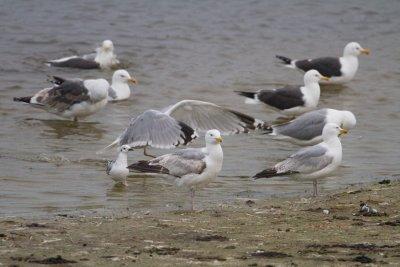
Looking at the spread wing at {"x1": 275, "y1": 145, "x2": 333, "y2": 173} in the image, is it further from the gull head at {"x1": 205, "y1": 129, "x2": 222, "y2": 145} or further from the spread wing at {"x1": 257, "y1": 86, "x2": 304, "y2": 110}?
the spread wing at {"x1": 257, "y1": 86, "x2": 304, "y2": 110}

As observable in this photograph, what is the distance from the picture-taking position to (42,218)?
783 centimetres

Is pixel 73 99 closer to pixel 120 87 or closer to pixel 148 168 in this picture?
pixel 120 87

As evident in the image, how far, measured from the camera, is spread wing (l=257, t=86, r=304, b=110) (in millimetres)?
14062

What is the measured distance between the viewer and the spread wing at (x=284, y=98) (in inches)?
554

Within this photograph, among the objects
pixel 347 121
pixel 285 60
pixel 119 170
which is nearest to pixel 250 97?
pixel 347 121

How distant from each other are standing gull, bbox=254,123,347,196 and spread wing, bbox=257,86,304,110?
4.42 metres

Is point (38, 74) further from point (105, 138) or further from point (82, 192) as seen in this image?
point (82, 192)

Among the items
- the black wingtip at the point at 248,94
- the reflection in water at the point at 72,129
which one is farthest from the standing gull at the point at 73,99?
the black wingtip at the point at 248,94

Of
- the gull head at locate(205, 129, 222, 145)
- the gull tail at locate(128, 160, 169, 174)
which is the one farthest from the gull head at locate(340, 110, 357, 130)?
the gull tail at locate(128, 160, 169, 174)

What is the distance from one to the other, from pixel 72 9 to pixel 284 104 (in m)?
8.06

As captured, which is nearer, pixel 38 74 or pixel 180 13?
pixel 38 74

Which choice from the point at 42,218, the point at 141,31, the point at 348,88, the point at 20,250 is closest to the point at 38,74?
the point at 141,31

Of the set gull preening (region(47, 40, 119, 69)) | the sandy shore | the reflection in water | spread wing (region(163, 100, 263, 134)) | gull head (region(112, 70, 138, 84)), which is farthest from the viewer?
gull preening (region(47, 40, 119, 69))

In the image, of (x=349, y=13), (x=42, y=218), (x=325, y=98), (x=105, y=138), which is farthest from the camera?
(x=349, y=13)
